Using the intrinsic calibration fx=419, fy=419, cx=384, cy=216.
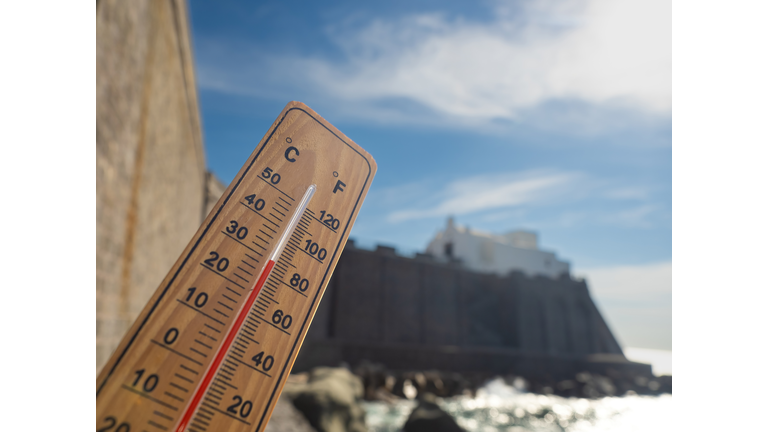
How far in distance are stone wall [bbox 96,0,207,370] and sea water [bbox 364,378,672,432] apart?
7.41 meters

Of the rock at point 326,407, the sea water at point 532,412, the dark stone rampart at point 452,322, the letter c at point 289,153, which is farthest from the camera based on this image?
the dark stone rampart at point 452,322

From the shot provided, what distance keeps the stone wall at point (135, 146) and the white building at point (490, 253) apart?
26588mm

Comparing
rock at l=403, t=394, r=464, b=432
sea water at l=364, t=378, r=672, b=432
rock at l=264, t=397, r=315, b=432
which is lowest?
rock at l=264, t=397, r=315, b=432

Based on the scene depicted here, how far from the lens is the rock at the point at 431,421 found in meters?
8.86

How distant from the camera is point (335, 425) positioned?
7.18 m

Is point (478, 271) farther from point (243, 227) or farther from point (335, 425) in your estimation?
point (243, 227)

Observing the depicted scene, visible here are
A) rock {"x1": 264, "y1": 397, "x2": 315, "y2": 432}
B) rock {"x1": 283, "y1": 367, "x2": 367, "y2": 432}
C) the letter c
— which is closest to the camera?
the letter c

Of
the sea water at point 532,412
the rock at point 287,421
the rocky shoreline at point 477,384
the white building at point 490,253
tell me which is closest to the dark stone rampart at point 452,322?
the rocky shoreline at point 477,384

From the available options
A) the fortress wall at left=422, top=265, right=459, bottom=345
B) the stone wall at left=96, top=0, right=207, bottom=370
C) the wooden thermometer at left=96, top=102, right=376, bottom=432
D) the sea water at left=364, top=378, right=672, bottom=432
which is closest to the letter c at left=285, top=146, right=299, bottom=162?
the wooden thermometer at left=96, top=102, right=376, bottom=432

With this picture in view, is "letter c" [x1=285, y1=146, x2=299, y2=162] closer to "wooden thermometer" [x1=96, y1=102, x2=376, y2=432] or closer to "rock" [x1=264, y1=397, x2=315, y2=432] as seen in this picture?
"wooden thermometer" [x1=96, y1=102, x2=376, y2=432]

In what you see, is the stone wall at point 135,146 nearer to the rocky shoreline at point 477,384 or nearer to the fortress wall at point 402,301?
the rocky shoreline at point 477,384

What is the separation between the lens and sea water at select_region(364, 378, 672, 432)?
1466 centimetres

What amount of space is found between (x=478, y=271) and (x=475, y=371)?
741 centimetres

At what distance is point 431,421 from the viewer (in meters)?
9.06
